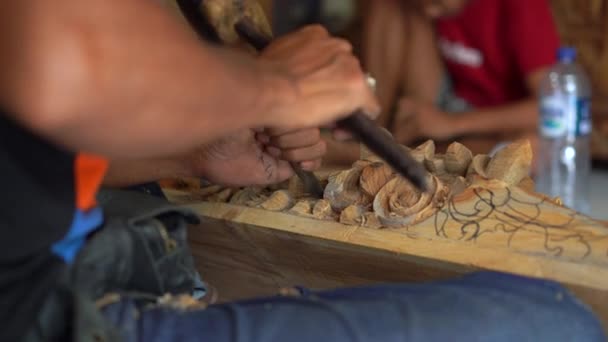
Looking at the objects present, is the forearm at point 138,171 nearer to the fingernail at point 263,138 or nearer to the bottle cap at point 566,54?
the fingernail at point 263,138

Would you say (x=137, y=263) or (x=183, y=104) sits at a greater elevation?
(x=183, y=104)

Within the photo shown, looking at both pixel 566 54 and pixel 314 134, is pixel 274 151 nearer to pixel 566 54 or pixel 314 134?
pixel 314 134

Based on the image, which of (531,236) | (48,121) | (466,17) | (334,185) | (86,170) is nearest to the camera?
(48,121)

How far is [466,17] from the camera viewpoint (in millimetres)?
2381

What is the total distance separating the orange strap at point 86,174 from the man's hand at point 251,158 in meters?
0.35

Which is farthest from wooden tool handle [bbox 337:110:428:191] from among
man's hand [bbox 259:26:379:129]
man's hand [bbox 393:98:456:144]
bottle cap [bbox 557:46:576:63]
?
man's hand [bbox 393:98:456:144]

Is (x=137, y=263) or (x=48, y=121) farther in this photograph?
(x=137, y=263)

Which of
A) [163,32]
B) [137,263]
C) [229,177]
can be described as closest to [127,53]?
[163,32]

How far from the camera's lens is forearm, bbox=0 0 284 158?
614 millimetres

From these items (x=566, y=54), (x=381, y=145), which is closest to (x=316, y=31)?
(x=381, y=145)

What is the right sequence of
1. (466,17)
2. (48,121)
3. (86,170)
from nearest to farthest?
(48,121), (86,170), (466,17)

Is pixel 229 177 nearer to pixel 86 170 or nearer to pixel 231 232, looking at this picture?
pixel 231 232

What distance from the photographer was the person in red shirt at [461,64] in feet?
7.48

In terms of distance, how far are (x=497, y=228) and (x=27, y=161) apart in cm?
54
